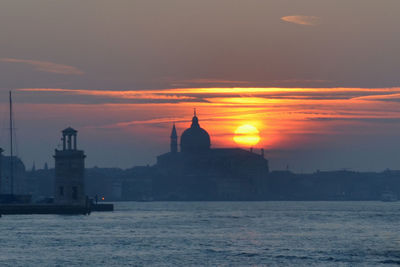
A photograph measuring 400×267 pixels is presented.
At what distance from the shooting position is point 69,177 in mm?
125312

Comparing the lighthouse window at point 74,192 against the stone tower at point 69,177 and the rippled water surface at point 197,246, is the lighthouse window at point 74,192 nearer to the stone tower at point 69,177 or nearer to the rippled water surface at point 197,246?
the stone tower at point 69,177

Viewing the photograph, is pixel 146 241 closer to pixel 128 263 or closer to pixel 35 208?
pixel 128 263

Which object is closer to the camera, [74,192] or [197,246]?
[197,246]

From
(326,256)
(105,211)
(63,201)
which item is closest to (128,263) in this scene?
(326,256)

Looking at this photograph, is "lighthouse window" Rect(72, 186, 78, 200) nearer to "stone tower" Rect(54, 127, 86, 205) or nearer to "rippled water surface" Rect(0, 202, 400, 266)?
"stone tower" Rect(54, 127, 86, 205)

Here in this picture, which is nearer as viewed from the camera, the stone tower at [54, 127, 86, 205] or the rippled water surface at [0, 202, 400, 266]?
the rippled water surface at [0, 202, 400, 266]

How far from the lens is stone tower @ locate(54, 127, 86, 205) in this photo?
125250 millimetres

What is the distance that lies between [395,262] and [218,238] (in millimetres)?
24976

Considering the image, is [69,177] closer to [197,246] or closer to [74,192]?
[74,192]

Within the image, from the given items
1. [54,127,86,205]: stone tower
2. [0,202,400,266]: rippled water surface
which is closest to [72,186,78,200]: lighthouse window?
[54,127,86,205]: stone tower

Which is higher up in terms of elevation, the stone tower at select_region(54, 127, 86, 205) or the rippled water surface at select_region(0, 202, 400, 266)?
the stone tower at select_region(54, 127, 86, 205)

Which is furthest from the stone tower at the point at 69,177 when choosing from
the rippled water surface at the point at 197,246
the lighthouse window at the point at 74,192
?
the rippled water surface at the point at 197,246

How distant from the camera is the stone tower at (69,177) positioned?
125 m

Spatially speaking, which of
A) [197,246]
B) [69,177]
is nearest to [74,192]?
[69,177]
